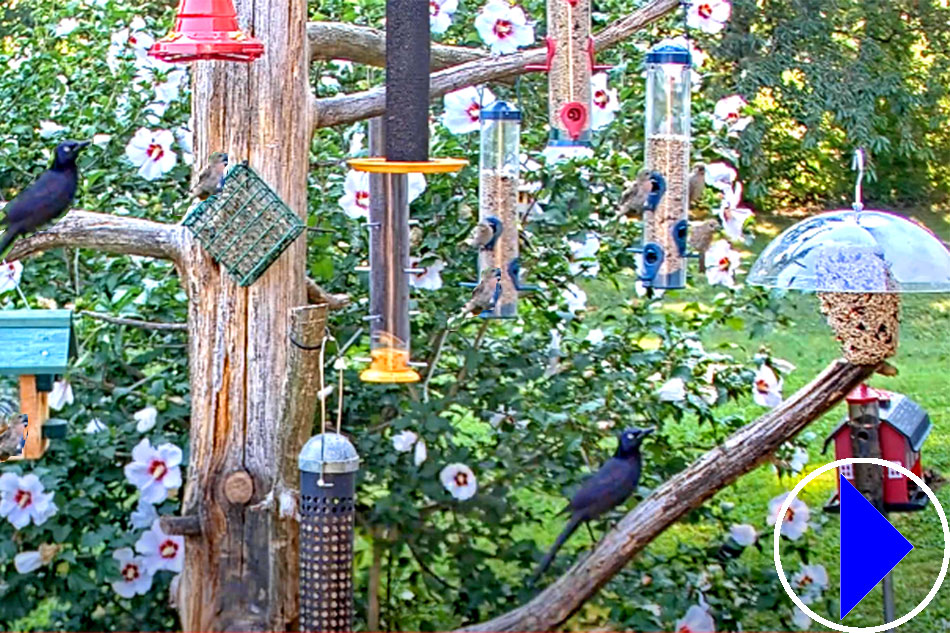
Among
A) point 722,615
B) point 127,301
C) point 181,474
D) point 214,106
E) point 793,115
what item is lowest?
point 722,615

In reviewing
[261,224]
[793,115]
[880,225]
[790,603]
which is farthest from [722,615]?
[793,115]

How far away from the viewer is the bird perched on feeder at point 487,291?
364cm

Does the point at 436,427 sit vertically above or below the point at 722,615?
above

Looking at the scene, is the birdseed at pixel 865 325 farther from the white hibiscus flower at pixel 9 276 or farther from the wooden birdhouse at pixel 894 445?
the white hibiscus flower at pixel 9 276

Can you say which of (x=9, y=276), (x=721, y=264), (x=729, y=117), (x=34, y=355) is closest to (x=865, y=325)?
(x=721, y=264)

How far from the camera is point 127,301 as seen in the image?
153 inches

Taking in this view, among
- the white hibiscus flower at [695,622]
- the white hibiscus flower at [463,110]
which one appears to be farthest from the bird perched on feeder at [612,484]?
the white hibiscus flower at [463,110]

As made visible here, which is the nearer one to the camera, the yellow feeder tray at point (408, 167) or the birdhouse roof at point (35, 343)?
the yellow feeder tray at point (408, 167)

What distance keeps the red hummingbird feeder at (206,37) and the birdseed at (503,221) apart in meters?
0.74

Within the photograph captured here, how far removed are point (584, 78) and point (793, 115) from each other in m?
6.63

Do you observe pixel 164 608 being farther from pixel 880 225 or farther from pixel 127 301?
pixel 880 225

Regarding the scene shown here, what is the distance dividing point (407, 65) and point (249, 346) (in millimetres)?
719

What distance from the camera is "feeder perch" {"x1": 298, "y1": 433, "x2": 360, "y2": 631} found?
307cm

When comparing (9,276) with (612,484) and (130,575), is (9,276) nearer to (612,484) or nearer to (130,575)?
(130,575)
